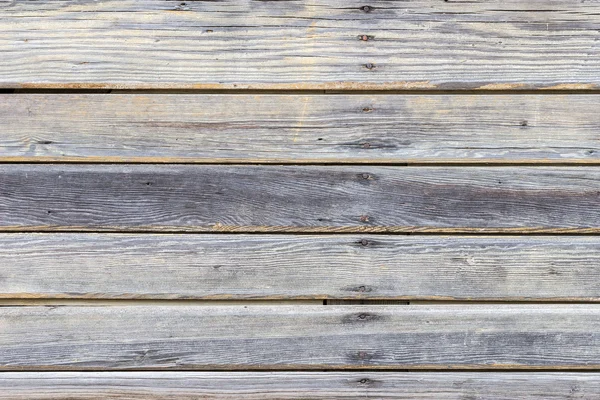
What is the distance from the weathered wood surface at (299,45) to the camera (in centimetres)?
98

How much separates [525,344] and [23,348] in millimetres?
1085

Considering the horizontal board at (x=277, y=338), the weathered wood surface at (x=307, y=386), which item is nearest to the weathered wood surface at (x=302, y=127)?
the horizontal board at (x=277, y=338)

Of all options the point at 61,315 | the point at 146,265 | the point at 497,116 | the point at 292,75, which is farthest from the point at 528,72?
the point at 61,315

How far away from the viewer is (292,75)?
0.99 metres

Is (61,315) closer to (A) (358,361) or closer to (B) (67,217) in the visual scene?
(B) (67,217)

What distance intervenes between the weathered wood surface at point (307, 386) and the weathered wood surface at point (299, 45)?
63 centimetres

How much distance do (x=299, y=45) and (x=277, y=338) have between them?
630mm

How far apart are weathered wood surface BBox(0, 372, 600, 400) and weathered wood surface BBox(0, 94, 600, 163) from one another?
47 centimetres

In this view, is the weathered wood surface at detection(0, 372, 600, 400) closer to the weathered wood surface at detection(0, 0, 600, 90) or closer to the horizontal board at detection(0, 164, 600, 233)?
the horizontal board at detection(0, 164, 600, 233)

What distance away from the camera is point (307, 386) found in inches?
40.1

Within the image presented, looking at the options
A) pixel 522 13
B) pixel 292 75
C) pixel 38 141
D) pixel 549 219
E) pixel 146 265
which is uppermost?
pixel 522 13

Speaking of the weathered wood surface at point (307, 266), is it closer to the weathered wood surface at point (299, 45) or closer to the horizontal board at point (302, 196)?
the horizontal board at point (302, 196)

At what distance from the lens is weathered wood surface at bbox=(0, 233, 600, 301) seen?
997mm

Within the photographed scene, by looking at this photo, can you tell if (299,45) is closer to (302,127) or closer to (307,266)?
(302,127)
